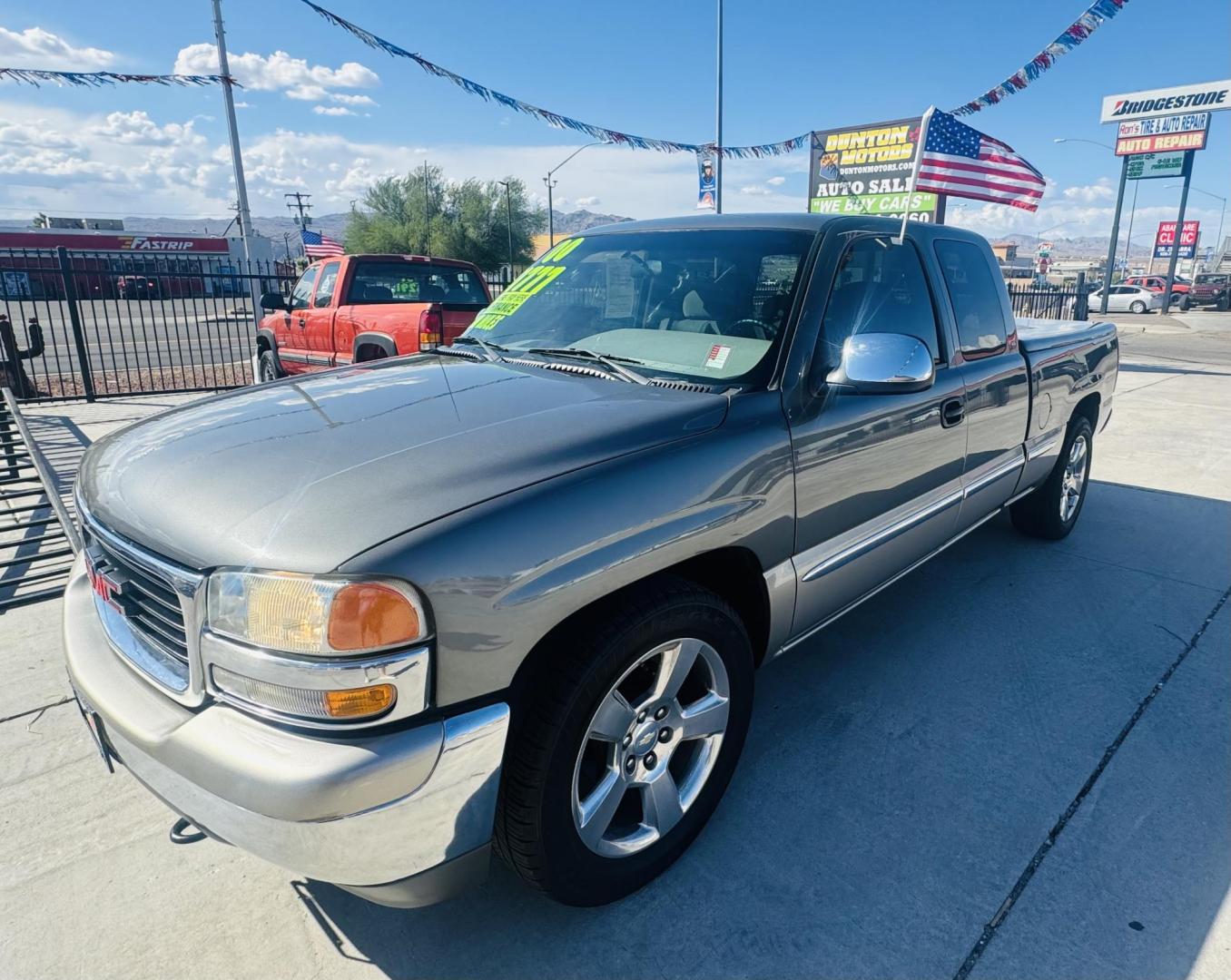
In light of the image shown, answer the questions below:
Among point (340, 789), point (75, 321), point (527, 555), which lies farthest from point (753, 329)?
point (75, 321)

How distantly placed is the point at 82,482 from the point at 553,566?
57.7 inches

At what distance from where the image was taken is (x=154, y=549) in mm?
1749

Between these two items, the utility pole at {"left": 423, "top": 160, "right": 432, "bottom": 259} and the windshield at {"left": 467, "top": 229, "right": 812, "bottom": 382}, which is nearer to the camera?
the windshield at {"left": 467, "top": 229, "right": 812, "bottom": 382}

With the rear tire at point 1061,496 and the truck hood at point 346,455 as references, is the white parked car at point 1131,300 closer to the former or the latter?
the rear tire at point 1061,496

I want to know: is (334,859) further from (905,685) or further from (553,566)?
Answer: (905,685)

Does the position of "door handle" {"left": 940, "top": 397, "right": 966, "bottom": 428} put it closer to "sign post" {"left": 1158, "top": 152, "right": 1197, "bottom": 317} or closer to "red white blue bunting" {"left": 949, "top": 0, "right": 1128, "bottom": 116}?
"red white blue bunting" {"left": 949, "top": 0, "right": 1128, "bottom": 116}

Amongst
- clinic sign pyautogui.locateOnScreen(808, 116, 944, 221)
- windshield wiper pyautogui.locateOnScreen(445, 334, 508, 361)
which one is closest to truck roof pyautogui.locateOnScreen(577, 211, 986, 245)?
windshield wiper pyautogui.locateOnScreen(445, 334, 508, 361)

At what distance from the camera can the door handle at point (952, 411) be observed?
304cm

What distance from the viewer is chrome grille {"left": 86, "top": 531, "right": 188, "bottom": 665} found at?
5.73ft

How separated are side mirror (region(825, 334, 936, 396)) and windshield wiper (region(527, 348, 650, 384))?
0.61 metres

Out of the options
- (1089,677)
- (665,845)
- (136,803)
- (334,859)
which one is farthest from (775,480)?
(136,803)

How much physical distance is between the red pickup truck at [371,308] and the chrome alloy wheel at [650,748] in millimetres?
5499

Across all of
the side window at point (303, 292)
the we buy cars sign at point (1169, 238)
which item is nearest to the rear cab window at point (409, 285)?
the side window at point (303, 292)

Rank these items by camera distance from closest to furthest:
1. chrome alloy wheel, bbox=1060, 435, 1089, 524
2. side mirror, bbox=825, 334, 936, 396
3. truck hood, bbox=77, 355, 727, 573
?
truck hood, bbox=77, 355, 727, 573
side mirror, bbox=825, 334, 936, 396
chrome alloy wheel, bbox=1060, 435, 1089, 524
